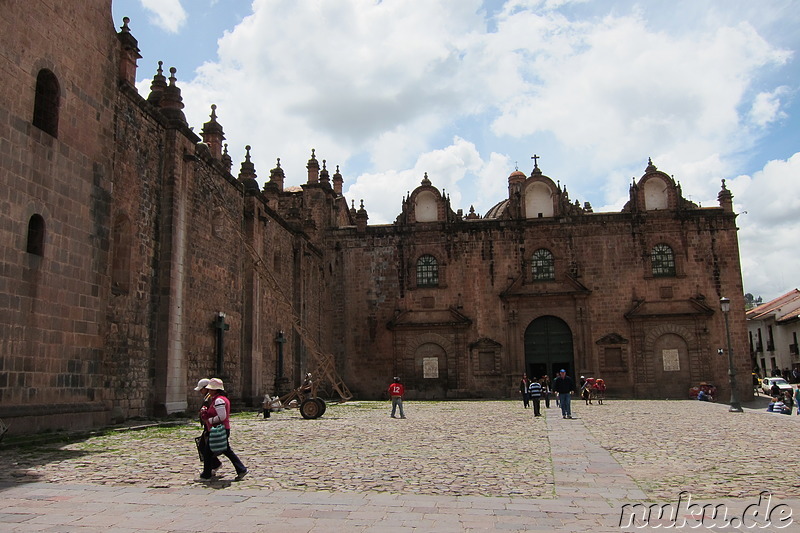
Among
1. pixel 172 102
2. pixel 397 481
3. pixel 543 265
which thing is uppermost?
pixel 172 102

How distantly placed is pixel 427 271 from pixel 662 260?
1181 centimetres

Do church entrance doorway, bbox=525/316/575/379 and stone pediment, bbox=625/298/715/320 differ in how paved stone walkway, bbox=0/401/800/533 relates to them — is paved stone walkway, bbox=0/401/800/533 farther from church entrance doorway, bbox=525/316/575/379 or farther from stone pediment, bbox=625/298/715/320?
church entrance doorway, bbox=525/316/575/379

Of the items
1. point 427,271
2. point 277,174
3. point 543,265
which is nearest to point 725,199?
point 543,265

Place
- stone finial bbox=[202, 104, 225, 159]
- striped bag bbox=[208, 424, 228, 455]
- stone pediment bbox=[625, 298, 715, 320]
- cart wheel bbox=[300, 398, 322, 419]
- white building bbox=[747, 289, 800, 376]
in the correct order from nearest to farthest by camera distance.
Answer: striped bag bbox=[208, 424, 228, 455] → cart wheel bbox=[300, 398, 322, 419] → stone finial bbox=[202, 104, 225, 159] → stone pediment bbox=[625, 298, 715, 320] → white building bbox=[747, 289, 800, 376]

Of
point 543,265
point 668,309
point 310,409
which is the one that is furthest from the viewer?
point 543,265

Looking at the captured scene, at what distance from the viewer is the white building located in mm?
49219

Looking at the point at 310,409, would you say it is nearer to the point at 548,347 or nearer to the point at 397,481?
Answer: the point at 397,481

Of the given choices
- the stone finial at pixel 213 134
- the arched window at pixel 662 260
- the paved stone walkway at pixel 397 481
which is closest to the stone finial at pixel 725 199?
the arched window at pixel 662 260

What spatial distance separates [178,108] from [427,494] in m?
14.9

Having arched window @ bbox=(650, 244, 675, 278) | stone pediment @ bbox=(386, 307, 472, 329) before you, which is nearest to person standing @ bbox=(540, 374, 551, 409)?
stone pediment @ bbox=(386, 307, 472, 329)

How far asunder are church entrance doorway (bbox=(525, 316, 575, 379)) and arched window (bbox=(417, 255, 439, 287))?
17.8 feet

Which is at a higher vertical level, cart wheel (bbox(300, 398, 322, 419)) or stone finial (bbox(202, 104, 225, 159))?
stone finial (bbox(202, 104, 225, 159))

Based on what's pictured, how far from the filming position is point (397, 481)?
760 cm

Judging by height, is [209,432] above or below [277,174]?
below
